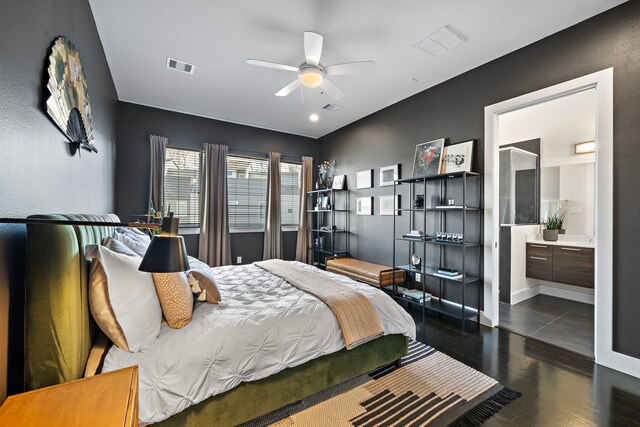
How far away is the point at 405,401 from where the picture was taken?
189cm

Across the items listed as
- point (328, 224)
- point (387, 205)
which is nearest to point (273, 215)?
point (328, 224)

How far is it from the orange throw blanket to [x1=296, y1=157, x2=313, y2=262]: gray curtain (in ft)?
10.3

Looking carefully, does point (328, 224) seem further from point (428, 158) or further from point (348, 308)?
point (348, 308)

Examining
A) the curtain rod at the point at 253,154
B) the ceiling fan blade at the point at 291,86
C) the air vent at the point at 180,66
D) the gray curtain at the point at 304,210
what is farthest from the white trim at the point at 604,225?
the curtain rod at the point at 253,154

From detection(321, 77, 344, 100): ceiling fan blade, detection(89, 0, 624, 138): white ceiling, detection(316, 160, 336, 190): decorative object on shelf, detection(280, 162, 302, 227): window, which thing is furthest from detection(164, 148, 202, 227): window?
detection(321, 77, 344, 100): ceiling fan blade

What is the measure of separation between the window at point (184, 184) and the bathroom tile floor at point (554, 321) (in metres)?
4.82

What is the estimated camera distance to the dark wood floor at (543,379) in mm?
1762

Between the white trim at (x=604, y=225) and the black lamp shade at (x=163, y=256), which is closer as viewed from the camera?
the black lamp shade at (x=163, y=256)

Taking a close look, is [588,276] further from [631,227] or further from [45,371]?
[45,371]

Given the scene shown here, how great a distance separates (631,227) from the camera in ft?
7.30

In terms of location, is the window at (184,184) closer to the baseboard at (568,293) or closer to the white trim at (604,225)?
the white trim at (604,225)

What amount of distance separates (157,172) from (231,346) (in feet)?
12.5

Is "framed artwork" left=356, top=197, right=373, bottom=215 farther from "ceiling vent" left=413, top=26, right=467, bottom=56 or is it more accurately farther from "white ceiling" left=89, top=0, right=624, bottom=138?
"ceiling vent" left=413, top=26, right=467, bottom=56

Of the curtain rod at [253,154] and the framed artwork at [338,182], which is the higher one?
the curtain rod at [253,154]
